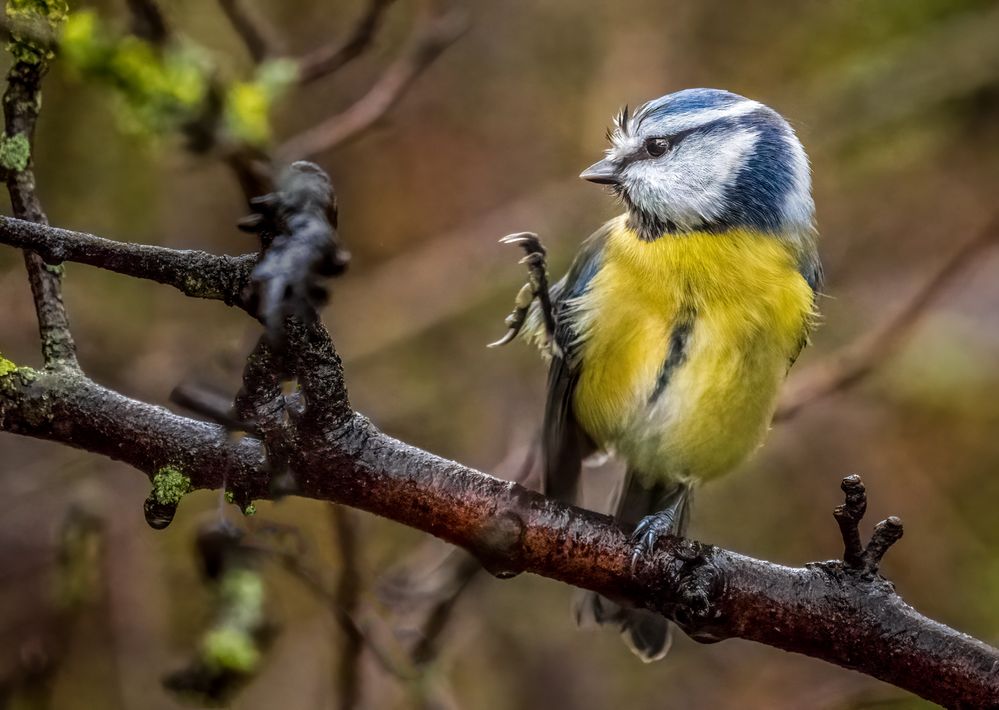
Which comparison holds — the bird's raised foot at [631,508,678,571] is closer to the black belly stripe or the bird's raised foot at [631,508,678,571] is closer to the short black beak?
the black belly stripe

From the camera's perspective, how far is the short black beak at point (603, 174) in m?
1.94

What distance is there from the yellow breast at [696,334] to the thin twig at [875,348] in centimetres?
43

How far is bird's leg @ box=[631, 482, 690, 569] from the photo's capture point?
4.68ft

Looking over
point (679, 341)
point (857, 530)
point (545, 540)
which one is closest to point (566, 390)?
point (679, 341)

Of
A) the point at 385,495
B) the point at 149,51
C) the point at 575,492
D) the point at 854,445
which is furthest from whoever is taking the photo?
the point at 854,445

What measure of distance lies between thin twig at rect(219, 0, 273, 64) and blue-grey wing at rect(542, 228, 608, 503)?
69 centimetres

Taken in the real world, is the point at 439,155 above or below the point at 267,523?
above

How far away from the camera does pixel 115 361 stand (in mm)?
2270

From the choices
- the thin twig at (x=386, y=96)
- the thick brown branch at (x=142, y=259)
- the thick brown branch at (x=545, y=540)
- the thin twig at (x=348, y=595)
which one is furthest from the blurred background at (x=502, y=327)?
the thick brown branch at (x=142, y=259)

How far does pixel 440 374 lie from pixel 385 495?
5.65 feet

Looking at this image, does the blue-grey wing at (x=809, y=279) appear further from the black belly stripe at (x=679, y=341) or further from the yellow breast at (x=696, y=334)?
the black belly stripe at (x=679, y=341)

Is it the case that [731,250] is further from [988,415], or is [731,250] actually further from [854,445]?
[988,415]

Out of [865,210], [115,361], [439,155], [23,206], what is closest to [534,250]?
[23,206]

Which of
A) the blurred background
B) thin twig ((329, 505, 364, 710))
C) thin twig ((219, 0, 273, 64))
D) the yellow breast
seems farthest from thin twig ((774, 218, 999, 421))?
thin twig ((219, 0, 273, 64))
